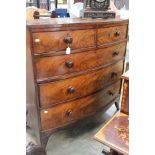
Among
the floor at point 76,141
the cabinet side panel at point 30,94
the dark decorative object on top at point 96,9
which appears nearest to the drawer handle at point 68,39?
the cabinet side panel at point 30,94

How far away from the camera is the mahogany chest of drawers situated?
1321 millimetres

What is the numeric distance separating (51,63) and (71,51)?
16cm

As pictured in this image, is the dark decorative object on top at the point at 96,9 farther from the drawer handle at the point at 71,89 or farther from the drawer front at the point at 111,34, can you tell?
the drawer handle at the point at 71,89

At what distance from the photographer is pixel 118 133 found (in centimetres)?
119

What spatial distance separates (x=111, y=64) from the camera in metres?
1.80

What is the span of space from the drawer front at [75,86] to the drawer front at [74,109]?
0.17 ft

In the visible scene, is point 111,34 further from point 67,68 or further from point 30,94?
point 30,94

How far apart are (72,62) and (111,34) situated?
44 centimetres

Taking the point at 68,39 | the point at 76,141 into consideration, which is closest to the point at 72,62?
the point at 68,39

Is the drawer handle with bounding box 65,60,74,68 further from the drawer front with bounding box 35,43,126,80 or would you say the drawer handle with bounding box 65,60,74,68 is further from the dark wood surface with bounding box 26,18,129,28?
the dark wood surface with bounding box 26,18,129,28

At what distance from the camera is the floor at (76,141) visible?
1.70 meters
